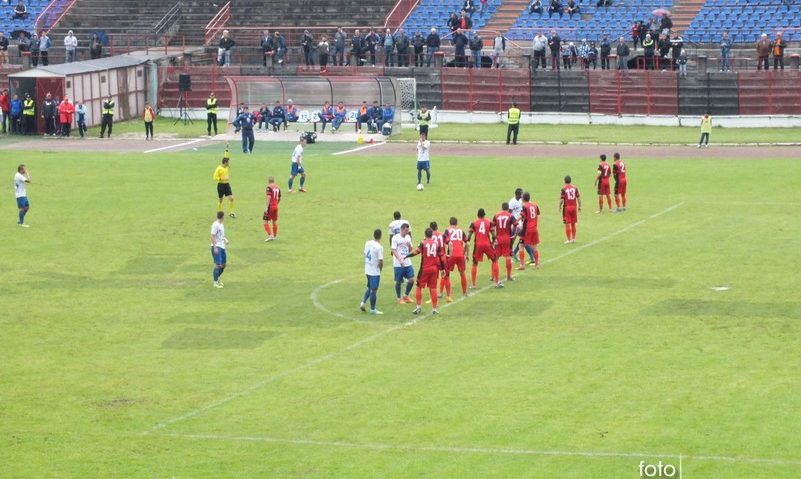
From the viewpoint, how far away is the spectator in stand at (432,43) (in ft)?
252

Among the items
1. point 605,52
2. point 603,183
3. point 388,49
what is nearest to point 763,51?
point 605,52

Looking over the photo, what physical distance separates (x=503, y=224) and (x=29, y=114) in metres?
42.7

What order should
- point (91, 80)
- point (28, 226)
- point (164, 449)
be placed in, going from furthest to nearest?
point (91, 80), point (28, 226), point (164, 449)

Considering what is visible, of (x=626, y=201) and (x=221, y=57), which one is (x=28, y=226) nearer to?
(x=626, y=201)

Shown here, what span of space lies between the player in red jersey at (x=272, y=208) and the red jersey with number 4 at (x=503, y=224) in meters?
8.59

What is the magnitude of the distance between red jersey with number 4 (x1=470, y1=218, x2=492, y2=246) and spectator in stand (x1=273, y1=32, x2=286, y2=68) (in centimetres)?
4777

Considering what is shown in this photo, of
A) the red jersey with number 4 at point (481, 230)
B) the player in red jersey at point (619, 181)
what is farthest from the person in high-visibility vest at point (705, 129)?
the red jersey with number 4 at point (481, 230)

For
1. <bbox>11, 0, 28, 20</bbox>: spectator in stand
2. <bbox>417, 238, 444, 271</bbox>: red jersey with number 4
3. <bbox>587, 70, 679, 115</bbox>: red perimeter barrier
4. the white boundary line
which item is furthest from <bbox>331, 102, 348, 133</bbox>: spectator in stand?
<bbox>417, 238, 444, 271</bbox>: red jersey with number 4

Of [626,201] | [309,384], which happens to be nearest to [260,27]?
[626,201]

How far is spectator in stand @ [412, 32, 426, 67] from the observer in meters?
77.6

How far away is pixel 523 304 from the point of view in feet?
109

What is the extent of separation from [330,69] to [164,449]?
57399 millimetres

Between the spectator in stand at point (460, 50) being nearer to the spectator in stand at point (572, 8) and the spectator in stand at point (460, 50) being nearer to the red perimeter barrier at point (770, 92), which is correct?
the spectator in stand at point (572, 8)

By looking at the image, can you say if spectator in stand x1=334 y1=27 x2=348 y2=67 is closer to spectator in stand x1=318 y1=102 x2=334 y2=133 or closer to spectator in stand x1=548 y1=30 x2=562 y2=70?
spectator in stand x1=318 y1=102 x2=334 y2=133
